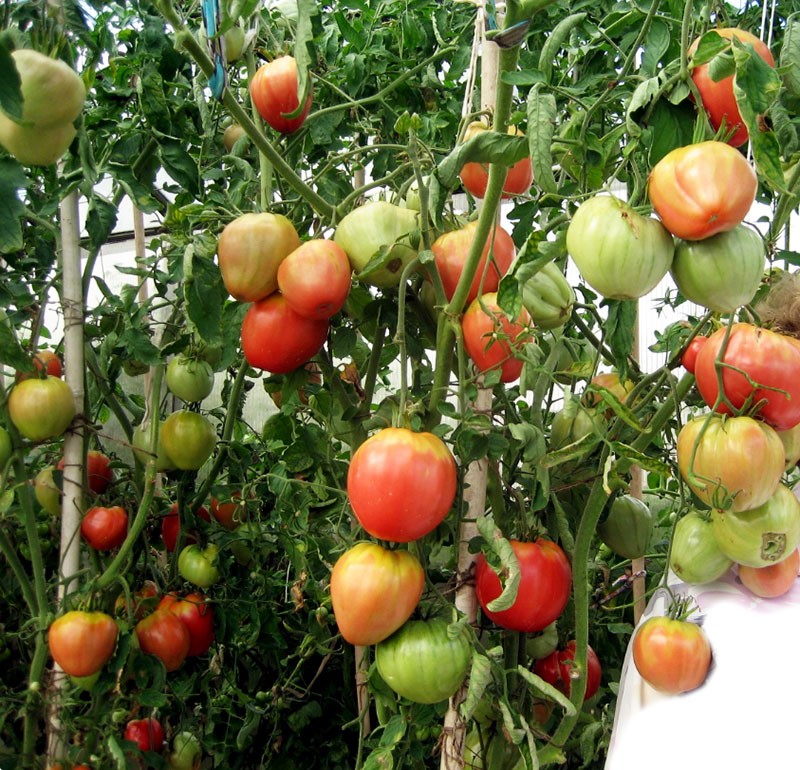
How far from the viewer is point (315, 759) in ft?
5.85

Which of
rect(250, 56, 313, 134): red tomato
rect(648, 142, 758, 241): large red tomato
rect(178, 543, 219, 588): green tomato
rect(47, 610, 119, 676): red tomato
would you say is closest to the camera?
rect(648, 142, 758, 241): large red tomato

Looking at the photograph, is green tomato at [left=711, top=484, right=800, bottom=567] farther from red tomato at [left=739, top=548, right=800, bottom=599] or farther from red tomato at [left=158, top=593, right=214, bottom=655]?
red tomato at [left=158, top=593, right=214, bottom=655]

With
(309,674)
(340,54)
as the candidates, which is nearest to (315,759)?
(309,674)

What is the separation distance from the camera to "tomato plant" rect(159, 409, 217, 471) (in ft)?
4.39

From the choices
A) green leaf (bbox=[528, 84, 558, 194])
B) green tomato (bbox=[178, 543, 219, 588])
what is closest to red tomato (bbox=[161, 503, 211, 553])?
green tomato (bbox=[178, 543, 219, 588])

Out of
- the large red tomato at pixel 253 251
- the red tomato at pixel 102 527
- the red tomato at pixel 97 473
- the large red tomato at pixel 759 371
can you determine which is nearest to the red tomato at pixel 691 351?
the large red tomato at pixel 759 371

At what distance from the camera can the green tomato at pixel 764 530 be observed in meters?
0.78

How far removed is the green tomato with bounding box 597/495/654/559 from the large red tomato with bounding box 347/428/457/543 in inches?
15.2

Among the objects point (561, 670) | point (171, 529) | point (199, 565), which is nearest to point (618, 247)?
point (561, 670)

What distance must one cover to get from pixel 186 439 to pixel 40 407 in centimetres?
24

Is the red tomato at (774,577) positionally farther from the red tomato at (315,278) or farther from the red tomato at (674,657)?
the red tomato at (315,278)

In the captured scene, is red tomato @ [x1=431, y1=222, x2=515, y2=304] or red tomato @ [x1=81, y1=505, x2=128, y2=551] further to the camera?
red tomato @ [x1=81, y1=505, x2=128, y2=551]

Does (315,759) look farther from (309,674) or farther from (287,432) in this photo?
(287,432)

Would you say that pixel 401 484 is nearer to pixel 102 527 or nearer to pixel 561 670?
pixel 561 670
